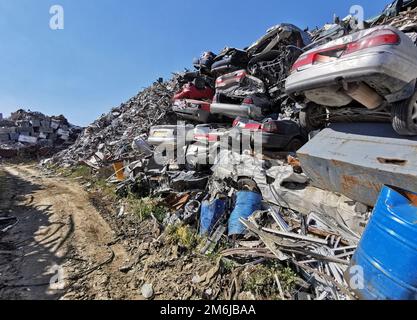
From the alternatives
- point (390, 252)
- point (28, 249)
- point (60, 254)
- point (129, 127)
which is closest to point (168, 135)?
point (60, 254)

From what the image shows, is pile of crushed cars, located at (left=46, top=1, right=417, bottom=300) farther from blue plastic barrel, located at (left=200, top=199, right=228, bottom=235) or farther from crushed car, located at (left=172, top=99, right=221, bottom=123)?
crushed car, located at (left=172, top=99, right=221, bottom=123)

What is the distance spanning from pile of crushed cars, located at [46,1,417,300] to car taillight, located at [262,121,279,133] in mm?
19

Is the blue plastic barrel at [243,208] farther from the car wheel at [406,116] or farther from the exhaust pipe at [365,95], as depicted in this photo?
the car wheel at [406,116]

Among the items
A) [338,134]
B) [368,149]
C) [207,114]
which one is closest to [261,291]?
[368,149]

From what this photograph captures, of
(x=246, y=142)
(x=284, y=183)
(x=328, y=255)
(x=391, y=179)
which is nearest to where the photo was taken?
(x=391, y=179)

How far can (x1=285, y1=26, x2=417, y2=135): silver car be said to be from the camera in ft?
9.77

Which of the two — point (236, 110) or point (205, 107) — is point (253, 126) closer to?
point (236, 110)

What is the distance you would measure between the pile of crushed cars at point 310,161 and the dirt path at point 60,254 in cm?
122

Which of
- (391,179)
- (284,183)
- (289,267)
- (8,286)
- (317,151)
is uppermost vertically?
(317,151)

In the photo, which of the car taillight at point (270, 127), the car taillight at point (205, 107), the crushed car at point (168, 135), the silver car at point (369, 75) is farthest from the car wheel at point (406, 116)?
the car taillight at point (205, 107)

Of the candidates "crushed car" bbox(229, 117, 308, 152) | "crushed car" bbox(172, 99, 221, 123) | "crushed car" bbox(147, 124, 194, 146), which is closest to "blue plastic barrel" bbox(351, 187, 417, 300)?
"crushed car" bbox(229, 117, 308, 152)

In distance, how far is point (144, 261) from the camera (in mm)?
4113
